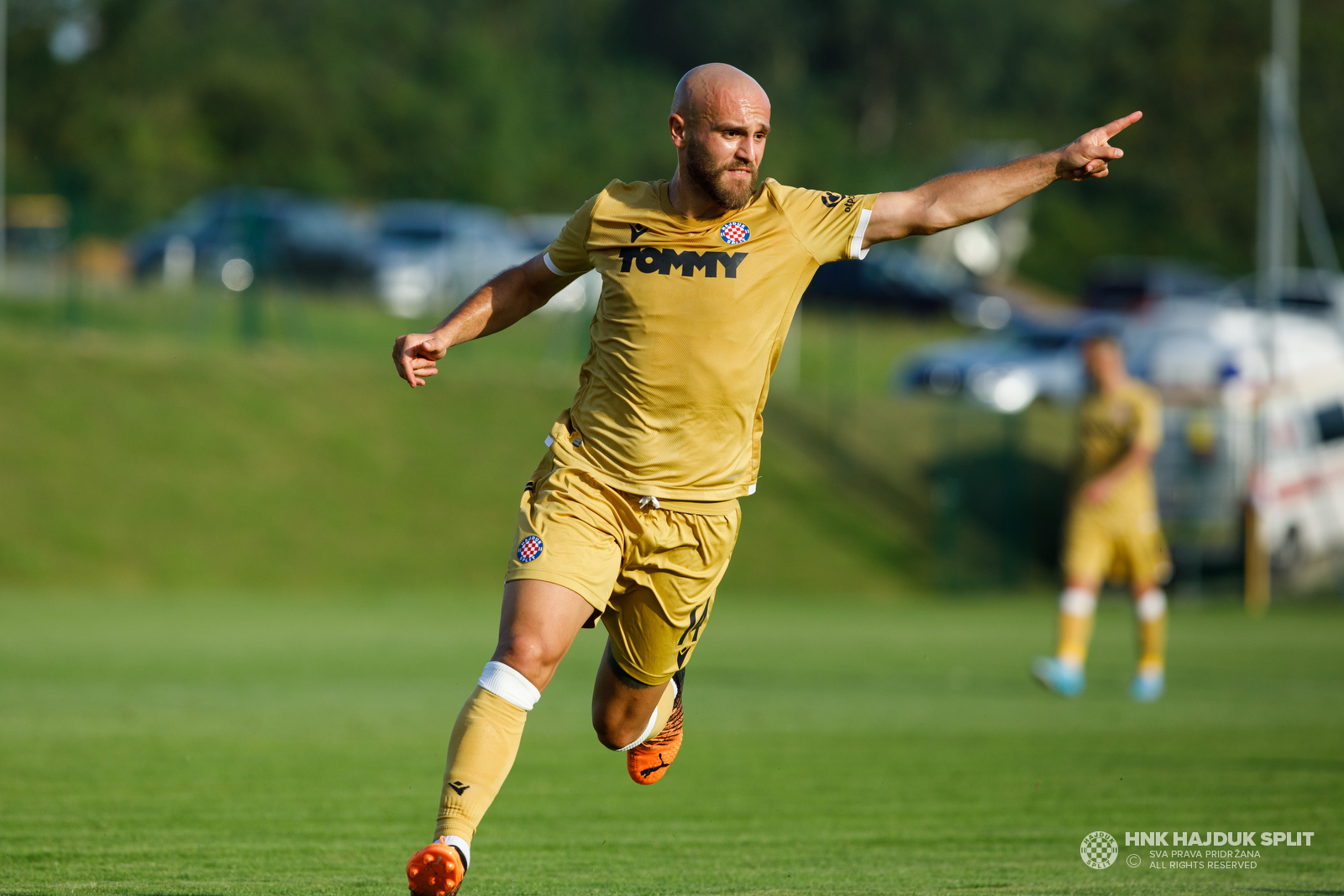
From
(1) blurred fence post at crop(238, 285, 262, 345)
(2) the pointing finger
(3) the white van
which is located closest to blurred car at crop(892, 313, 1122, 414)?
(3) the white van

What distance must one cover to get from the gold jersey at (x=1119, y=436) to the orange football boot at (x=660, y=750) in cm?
720

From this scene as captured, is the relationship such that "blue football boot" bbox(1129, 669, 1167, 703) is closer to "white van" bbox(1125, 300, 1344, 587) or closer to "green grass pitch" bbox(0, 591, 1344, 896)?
"green grass pitch" bbox(0, 591, 1344, 896)

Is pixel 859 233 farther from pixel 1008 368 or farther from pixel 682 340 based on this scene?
pixel 1008 368

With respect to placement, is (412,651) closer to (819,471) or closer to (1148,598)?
(1148,598)

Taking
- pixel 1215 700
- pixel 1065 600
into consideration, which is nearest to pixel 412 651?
pixel 1065 600

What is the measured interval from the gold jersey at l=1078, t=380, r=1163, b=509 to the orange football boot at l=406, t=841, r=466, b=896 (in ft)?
30.2

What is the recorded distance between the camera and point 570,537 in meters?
5.30

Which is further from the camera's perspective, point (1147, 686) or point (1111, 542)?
point (1111, 542)

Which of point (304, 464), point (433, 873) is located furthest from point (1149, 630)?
point (304, 464)

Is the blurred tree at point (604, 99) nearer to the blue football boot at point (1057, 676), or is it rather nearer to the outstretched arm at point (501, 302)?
the blue football boot at point (1057, 676)

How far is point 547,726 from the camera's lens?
34.3 feet

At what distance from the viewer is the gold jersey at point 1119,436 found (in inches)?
502

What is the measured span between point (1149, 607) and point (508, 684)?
28.9 feet

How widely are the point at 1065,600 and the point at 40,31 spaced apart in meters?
38.1
